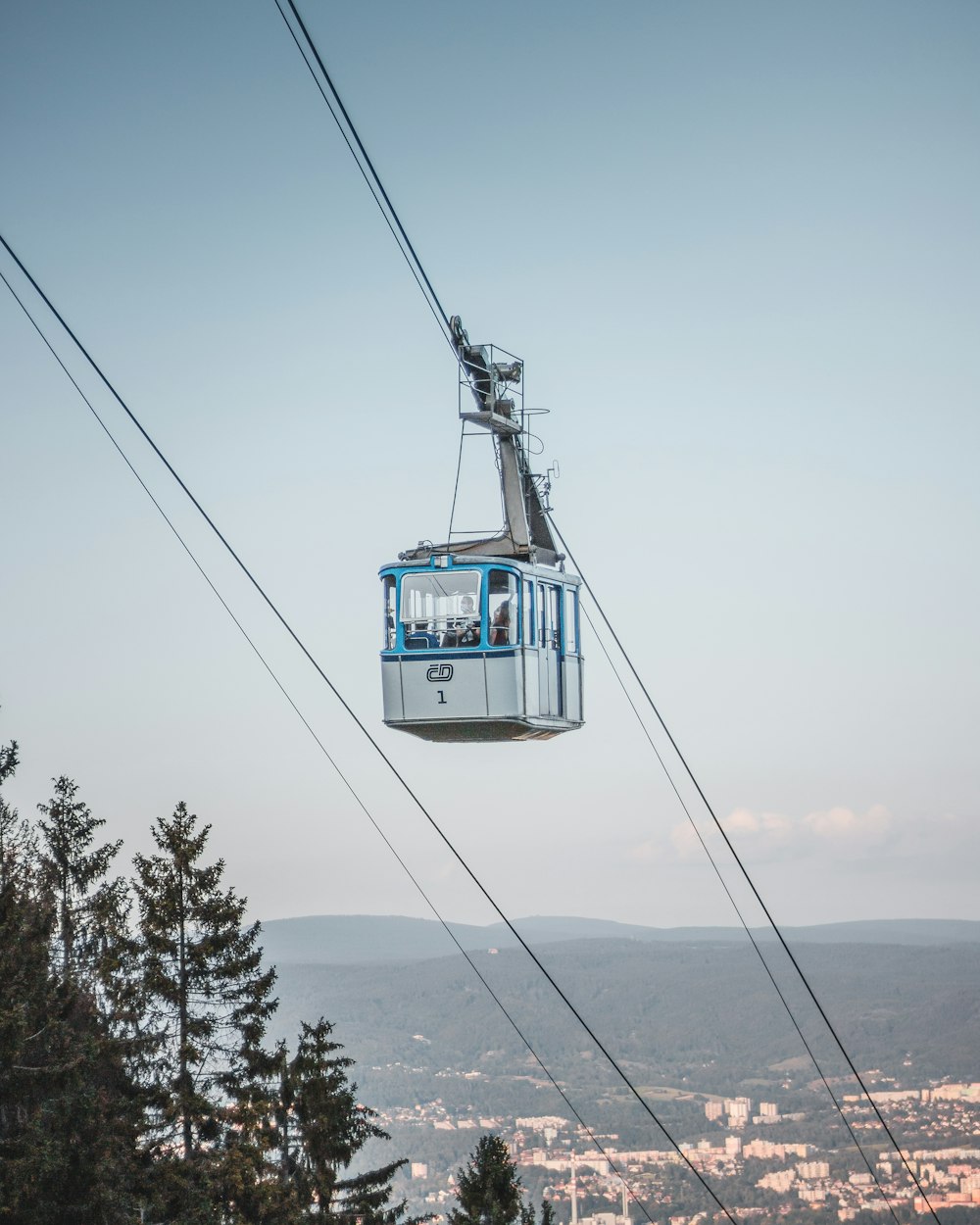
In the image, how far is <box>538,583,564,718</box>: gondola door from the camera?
1005 inches

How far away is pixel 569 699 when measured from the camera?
26.9m

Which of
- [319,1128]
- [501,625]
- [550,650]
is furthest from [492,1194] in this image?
[501,625]

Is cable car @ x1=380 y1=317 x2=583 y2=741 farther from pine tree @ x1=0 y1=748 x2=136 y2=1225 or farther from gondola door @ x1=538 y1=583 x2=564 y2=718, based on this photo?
pine tree @ x1=0 y1=748 x2=136 y2=1225

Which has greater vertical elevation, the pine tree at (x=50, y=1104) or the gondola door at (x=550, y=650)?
the gondola door at (x=550, y=650)

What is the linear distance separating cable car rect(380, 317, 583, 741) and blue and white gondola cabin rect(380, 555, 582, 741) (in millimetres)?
15

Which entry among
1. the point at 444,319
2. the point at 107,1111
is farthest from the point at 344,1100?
the point at 444,319

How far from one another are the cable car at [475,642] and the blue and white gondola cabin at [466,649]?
0.6 inches

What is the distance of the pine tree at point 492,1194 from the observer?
5000 cm

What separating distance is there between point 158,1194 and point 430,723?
16.8m

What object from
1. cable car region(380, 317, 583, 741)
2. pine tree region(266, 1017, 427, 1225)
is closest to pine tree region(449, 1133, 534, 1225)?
pine tree region(266, 1017, 427, 1225)

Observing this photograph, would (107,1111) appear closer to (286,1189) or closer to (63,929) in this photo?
(286,1189)

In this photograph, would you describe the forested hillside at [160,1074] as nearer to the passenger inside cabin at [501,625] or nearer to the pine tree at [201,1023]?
the pine tree at [201,1023]

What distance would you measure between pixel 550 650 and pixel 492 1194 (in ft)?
100

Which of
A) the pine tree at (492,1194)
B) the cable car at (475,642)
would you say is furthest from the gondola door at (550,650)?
the pine tree at (492,1194)
